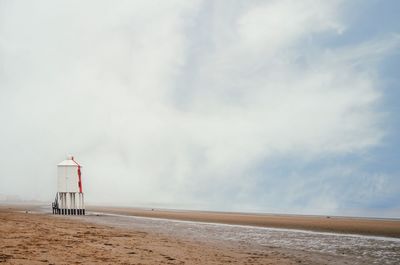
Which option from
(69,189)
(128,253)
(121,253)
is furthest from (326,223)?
(121,253)

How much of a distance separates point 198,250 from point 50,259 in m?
6.59

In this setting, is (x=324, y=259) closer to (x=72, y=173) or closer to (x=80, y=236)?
(x=80, y=236)

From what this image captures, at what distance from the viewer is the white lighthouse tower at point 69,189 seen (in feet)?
163

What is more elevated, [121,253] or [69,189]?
[69,189]

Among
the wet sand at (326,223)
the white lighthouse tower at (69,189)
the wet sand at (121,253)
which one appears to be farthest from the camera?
the white lighthouse tower at (69,189)

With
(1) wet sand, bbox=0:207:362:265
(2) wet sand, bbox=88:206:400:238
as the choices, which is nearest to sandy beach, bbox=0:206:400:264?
(1) wet sand, bbox=0:207:362:265

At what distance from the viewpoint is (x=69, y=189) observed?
164 ft

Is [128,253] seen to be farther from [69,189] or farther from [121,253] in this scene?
[69,189]

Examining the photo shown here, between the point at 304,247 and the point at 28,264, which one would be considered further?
the point at 304,247

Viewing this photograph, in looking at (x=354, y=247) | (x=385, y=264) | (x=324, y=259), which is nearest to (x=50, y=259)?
(x=324, y=259)

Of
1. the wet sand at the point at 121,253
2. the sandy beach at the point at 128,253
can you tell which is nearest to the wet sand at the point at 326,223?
the sandy beach at the point at 128,253

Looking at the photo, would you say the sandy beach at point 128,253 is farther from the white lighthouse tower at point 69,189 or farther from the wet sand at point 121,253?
the white lighthouse tower at point 69,189

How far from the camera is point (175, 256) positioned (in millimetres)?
14984

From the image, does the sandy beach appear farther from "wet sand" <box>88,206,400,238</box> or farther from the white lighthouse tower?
the white lighthouse tower
